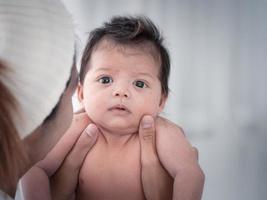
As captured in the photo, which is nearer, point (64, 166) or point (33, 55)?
point (33, 55)

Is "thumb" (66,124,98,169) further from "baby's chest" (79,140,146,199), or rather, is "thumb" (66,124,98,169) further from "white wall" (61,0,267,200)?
"white wall" (61,0,267,200)

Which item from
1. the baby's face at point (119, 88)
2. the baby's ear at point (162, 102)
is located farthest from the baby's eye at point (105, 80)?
the baby's ear at point (162, 102)

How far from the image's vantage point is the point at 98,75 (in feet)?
2.49

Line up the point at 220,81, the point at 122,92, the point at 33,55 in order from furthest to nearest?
the point at 220,81
the point at 122,92
the point at 33,55

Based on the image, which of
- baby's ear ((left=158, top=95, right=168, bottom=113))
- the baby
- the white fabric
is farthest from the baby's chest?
the white fabric

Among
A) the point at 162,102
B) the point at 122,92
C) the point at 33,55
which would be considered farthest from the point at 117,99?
the point at 33,55

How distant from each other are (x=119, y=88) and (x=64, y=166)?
0.18 m

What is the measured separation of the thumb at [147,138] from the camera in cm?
76

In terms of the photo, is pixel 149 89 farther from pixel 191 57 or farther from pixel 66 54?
pixel 66 54

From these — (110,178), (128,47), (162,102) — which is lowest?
(110,178)

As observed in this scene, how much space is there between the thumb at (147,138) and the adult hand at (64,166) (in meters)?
0.09

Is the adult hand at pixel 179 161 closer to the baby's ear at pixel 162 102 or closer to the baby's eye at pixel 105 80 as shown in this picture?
the baby's ear at pixel 162 102

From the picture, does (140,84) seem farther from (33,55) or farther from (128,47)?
(33,55)

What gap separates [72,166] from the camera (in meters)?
0.76
